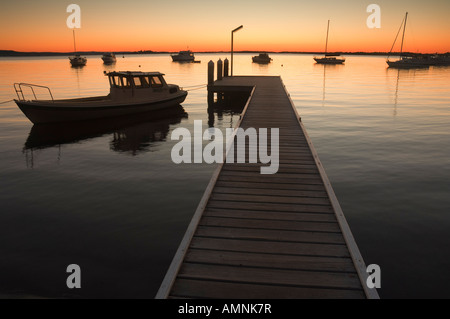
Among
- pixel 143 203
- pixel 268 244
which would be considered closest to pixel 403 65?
pixel 143 203

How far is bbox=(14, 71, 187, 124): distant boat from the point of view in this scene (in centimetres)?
1831

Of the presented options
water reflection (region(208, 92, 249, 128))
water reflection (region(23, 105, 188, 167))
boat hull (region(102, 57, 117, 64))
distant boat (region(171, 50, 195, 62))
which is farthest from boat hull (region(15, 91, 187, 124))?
distant boat (region(171, 50, 195, 62))

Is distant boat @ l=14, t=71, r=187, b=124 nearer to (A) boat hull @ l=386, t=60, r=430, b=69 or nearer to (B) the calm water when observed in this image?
(B) the calm water

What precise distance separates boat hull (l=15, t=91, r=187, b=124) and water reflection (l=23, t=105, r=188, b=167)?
0.39 metres

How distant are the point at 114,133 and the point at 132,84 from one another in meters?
4.55

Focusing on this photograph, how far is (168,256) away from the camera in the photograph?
22.9ft

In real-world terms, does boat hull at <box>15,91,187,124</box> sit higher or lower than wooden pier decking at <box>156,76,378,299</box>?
higher

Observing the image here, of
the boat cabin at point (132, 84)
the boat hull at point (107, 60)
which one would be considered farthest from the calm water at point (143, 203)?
the boat hull at point (107, 60)

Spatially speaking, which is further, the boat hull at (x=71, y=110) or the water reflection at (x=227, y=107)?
the water reflection at (x=227, y=107)

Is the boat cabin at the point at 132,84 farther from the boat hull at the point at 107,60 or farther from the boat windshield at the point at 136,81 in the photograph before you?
the boat hull at the point at 107,60

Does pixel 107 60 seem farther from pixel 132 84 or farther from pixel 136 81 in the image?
pixel 132 84

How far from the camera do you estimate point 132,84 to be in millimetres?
21188

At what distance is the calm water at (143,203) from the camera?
636cm

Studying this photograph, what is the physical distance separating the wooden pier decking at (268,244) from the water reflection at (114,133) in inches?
334
